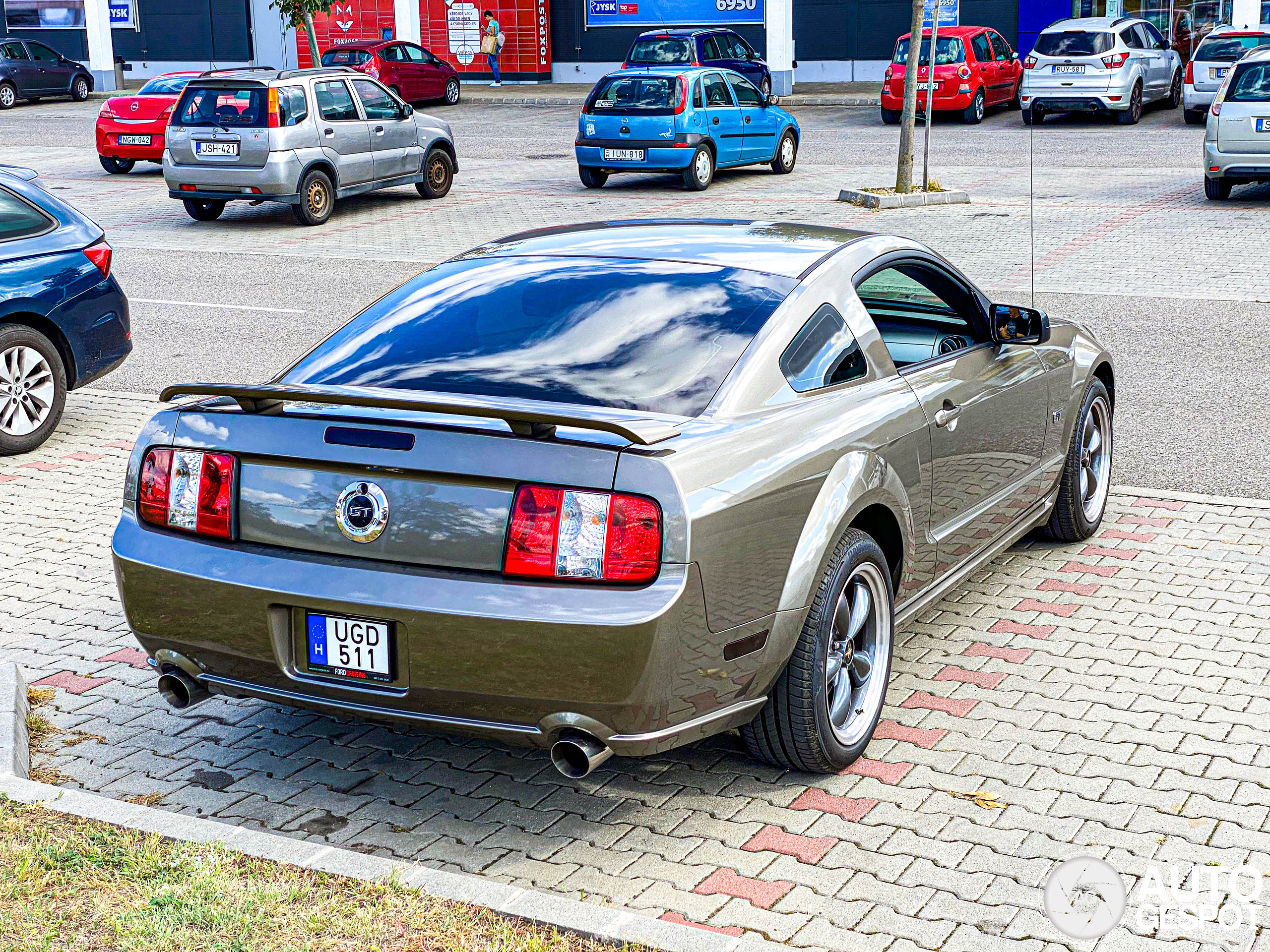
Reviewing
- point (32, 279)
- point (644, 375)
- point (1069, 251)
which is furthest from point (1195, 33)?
point (644, 375)

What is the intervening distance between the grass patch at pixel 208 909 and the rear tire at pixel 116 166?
2256 cm

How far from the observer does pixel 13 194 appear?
27.8 feet

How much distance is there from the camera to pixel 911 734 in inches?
186

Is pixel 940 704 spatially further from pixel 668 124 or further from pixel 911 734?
pixel 668 124

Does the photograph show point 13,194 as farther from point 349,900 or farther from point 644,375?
point 349,900

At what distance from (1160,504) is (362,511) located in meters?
4.69

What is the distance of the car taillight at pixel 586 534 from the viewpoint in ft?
12.0

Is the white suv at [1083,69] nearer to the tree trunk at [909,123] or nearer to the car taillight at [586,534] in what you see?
the tree trunk at [909,123]

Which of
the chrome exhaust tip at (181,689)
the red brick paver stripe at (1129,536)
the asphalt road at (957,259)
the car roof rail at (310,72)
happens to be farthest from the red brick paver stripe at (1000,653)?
the car roof rail at (310,72)

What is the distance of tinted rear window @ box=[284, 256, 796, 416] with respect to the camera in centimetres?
426

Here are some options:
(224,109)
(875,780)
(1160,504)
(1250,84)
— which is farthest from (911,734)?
(224,109)

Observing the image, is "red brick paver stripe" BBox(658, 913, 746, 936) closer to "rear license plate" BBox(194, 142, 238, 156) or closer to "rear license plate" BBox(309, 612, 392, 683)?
"rear license plate" BBox(309, 612, 392, 683)

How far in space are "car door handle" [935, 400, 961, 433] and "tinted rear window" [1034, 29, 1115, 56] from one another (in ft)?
80.7

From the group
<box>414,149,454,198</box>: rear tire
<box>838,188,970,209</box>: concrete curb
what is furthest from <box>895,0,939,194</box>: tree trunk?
<box>414,149,454,198</box>: rear tire
